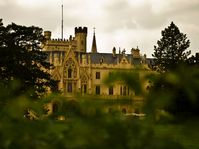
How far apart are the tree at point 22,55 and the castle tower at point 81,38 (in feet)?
143

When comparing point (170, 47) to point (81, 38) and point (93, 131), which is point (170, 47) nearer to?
point (81, 38)

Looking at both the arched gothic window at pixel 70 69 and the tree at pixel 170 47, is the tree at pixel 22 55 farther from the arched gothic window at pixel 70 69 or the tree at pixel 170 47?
the arched gothic window at pixel 70 69

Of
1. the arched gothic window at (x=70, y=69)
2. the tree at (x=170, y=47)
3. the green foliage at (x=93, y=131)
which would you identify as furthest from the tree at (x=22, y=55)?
the green foliage at (x=93, y=131)

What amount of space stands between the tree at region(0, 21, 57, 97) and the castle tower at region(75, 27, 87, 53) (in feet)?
143

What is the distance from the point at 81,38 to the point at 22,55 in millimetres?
50907

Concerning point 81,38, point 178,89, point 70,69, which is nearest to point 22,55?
point 70,69

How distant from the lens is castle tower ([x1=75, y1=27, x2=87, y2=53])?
97.3m

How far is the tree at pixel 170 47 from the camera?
72438 millimetres

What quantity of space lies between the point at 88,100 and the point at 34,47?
5069 cm

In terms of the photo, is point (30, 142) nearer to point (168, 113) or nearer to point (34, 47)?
point (168, 113)

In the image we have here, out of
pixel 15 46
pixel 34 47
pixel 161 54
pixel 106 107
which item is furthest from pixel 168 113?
pixel 161 54

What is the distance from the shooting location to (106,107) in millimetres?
2279

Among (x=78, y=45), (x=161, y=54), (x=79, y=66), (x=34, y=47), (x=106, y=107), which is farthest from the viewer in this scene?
(x=78, y=45)

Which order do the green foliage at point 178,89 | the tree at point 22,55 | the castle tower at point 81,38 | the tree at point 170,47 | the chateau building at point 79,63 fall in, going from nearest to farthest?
the green foliage at point 178,89 → the tree at point 22,55 → the tree at point 170,47 → the chateau building at point 79,63 → the castle tower at point 81,38
